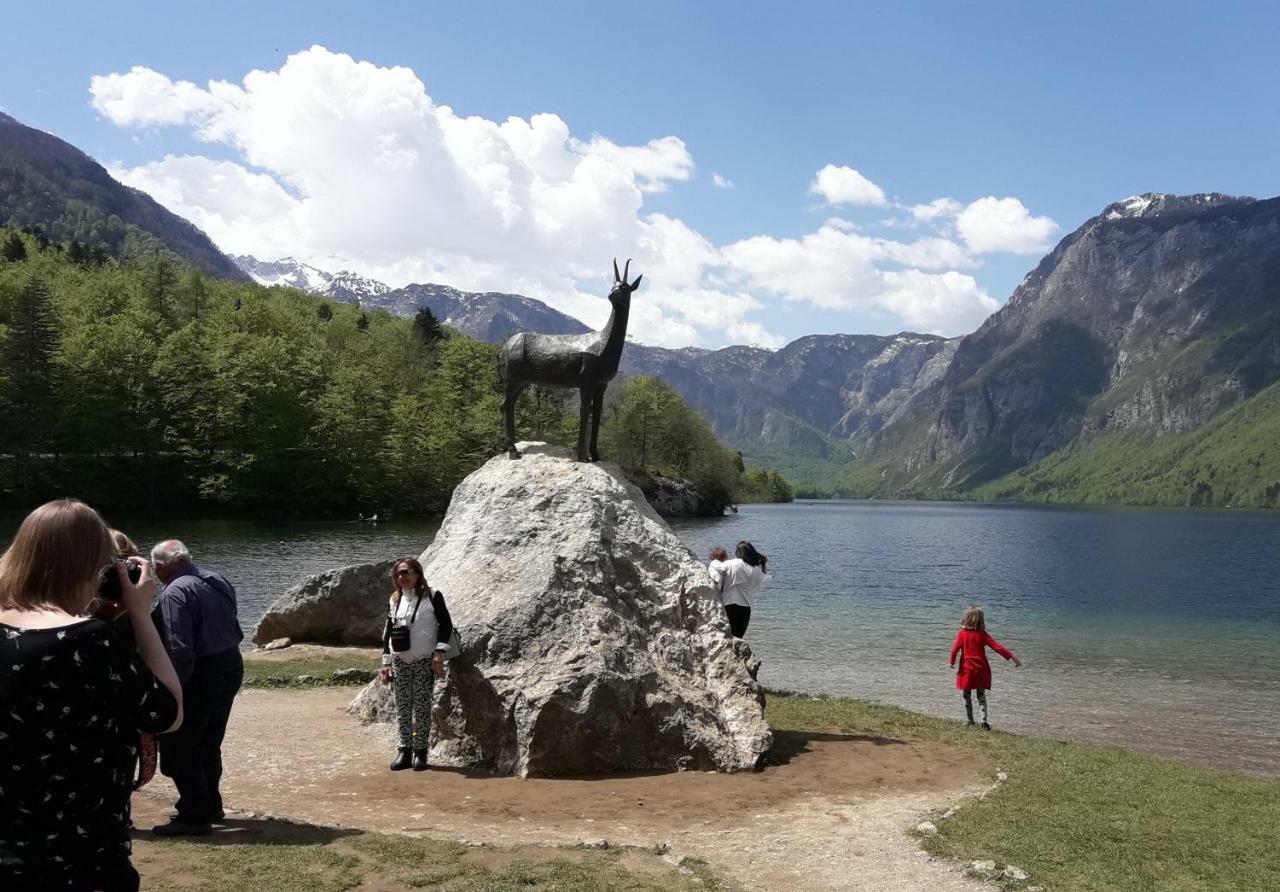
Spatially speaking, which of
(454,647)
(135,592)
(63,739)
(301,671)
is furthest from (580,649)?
(301,671)

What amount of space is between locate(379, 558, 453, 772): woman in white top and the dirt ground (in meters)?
0.43

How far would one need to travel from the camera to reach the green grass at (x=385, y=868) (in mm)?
7129

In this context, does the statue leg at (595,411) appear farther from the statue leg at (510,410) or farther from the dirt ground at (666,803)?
the dirt ground at (666,803)

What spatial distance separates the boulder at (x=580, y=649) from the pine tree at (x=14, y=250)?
126932mm

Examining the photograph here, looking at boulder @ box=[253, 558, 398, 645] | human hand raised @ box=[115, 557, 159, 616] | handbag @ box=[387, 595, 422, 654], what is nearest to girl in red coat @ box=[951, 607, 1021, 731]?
handbag @ box=[387, 595, 422, 654]

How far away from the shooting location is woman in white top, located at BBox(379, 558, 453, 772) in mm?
11375

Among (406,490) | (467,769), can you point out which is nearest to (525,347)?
(467,769)

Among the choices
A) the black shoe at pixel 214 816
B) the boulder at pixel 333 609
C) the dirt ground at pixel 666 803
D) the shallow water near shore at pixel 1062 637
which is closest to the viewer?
the black shoe at pixel 214 816

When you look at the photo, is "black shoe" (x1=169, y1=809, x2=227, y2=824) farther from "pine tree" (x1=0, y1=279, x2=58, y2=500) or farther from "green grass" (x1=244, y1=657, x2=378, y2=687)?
"pine tree" (x1=0, y1=279, x2=58, y2=500)

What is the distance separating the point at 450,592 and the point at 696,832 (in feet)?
17.8

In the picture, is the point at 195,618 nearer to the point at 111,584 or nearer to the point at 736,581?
the point at 111,584

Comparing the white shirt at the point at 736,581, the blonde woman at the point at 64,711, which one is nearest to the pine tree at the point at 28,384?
the white shirt at the point at 736,581

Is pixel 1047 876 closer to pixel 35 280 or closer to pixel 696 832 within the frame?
pixel 696 832

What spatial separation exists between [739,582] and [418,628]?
717 cm
